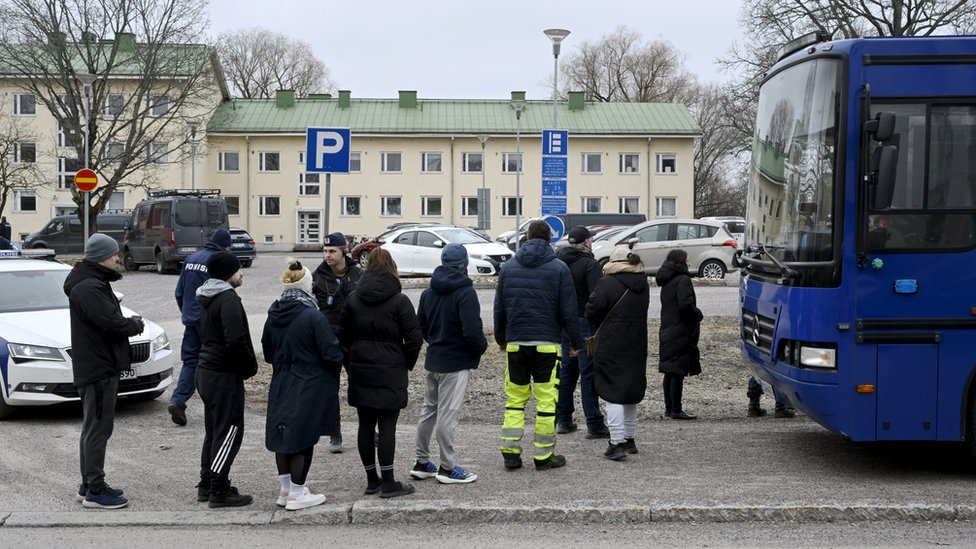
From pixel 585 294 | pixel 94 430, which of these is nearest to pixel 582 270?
pixel 585 294

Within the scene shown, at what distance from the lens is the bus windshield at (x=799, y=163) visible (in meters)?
7.11

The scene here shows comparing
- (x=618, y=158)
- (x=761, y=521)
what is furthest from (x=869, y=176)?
(x=618, y=158)

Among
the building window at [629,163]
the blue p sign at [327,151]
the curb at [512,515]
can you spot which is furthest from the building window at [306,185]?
the curb at [512,515]

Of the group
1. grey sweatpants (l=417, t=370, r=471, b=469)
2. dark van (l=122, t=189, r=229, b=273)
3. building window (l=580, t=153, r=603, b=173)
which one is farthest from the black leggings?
building window (l=580, t=153, r=603, b=173)

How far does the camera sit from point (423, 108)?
64.8 m

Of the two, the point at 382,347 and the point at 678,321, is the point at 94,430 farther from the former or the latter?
the point at 678,321

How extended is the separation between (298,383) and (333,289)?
1997mm

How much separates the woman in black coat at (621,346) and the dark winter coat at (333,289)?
2029 mm

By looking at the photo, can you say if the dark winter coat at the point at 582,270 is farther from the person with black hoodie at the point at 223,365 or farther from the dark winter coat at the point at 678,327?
the person with black hoodie at the point at 223,365

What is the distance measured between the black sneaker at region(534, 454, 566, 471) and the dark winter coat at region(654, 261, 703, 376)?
2.41m

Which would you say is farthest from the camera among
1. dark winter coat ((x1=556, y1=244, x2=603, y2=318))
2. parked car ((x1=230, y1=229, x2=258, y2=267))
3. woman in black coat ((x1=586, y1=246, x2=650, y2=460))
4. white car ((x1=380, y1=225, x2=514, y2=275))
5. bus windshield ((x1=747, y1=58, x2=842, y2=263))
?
parked car ((x1=230, y1=229, x2=258, y2=267))

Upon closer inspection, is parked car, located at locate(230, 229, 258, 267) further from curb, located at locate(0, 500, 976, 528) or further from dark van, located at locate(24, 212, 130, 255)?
curb, located at locate(0, 500, 976, 528)

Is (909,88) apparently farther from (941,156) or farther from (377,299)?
(377,299)

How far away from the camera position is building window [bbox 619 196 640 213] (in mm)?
63719
